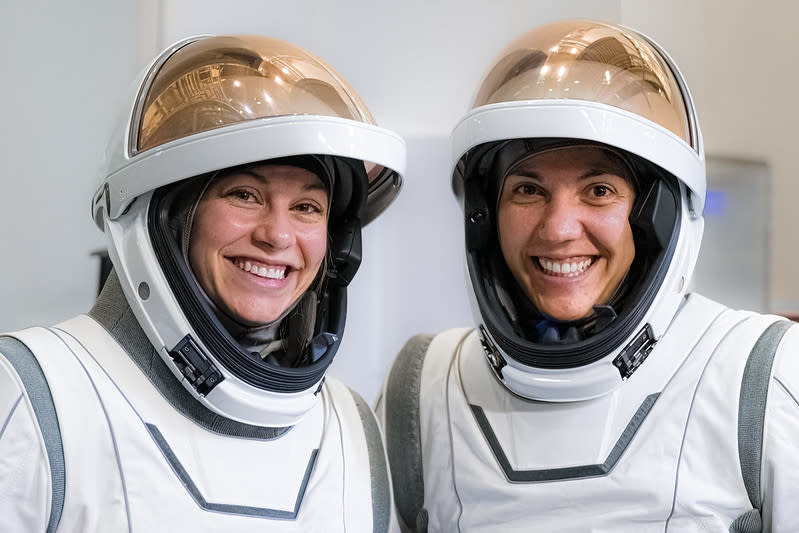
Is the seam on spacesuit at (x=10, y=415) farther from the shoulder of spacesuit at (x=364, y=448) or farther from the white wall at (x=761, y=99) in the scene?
the white wall at (x=761, y=99)

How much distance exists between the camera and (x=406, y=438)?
5.64 ft

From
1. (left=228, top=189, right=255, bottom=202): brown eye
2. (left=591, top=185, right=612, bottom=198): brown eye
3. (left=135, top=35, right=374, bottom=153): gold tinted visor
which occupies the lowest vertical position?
(left=228, top=189, right=255, bottom=202): brown eye

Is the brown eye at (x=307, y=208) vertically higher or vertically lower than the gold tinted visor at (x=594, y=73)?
lower

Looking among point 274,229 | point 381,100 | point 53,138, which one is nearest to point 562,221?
point 274,229

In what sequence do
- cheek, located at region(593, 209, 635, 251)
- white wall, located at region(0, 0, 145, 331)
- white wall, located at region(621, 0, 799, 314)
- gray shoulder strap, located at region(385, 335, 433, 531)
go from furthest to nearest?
white wall, located at region(621, 0, 799, 314) < white wall, located at region(0, 0, 145, 331) < gray shoulder strap, located at region(385, 335, 433, 531) < cheek, located at region(593, 209, 635, 251)

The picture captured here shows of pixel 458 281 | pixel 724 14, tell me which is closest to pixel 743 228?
pixel 724 14

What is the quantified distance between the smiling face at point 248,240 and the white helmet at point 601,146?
0.34 metres

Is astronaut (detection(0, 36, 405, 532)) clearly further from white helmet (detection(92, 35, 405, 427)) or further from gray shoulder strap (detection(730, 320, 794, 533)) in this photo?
gray shoulder strap (detection(730, 320, 794, 533))

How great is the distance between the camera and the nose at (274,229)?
4.75 feet

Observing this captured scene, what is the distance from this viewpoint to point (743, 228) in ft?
11.5

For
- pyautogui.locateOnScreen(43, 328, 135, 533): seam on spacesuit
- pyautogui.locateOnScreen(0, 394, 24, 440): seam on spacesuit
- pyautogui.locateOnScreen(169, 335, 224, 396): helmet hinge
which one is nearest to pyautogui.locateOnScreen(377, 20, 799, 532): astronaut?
pyautogui.locateOnScreen(169, 335, 224, 396): helmet hinge

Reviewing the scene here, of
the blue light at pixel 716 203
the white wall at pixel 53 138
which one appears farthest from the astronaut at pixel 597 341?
the blue light at pixel 716 203

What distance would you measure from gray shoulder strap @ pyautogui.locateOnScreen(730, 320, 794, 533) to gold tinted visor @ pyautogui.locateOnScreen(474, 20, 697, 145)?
410mm

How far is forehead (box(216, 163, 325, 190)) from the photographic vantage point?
1.45m
